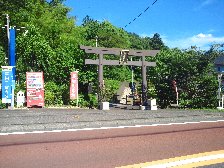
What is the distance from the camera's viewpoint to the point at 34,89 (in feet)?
66.5

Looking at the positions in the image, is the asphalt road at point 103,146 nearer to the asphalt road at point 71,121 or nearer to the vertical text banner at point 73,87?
the asphalt road at point 71,121

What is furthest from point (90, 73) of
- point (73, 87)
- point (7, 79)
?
point (7, 79)

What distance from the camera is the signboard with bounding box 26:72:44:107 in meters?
20.0

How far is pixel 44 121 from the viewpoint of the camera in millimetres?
13172

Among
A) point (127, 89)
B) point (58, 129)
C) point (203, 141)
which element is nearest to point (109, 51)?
point (58, 129)

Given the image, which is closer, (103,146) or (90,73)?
(103,146)

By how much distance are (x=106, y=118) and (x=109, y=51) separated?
28.0ft

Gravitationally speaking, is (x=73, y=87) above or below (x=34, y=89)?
above

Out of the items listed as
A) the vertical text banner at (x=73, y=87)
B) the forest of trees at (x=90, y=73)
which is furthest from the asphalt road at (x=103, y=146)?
the forest of trees at (x=90, y=73)

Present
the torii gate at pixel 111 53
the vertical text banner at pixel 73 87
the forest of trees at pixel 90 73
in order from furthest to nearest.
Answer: the forest of trees at pixel 90 73 → the vertical text banner at pixel 73 87 → the torii gate at pixel 111 53

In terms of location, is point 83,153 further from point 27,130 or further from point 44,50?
point 44,50

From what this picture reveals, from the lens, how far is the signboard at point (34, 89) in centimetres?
1996

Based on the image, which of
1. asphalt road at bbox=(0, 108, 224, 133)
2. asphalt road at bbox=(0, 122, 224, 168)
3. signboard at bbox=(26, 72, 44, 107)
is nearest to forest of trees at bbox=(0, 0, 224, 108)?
signboard at bbox=(26, 72, 44, 107)

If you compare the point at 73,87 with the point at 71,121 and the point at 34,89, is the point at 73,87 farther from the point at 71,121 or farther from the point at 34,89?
the point at 71,121
